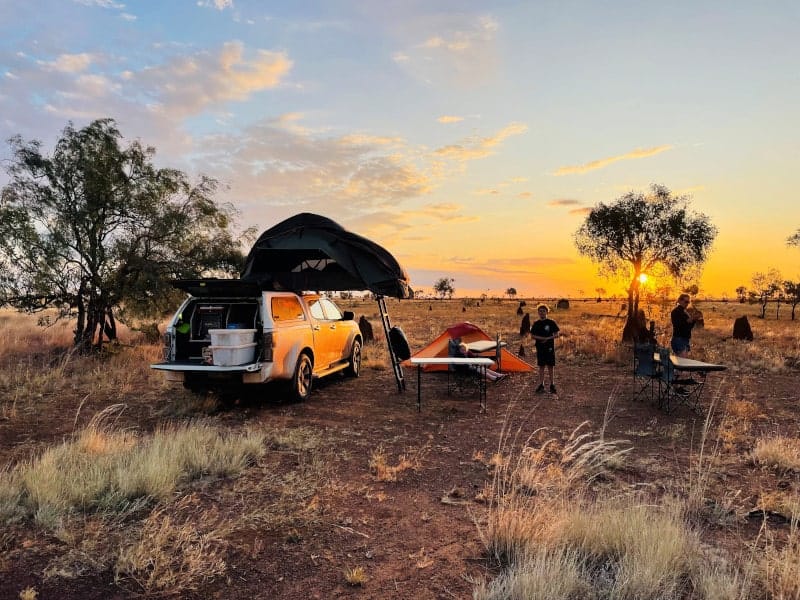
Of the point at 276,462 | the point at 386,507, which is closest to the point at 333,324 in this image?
the point at 276,462

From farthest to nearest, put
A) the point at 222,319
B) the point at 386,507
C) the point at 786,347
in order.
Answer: the point at 786,347
the point at 222,319
the point at 386,507

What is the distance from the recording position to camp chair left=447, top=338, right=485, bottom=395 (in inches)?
419

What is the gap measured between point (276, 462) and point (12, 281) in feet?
36.6

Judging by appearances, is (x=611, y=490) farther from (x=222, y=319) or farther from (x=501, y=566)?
(x=222, y=319)

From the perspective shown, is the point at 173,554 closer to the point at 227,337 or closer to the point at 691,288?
the point at 227,337

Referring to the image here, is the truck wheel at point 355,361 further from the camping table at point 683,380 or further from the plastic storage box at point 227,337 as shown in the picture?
the camping table at point 683,380

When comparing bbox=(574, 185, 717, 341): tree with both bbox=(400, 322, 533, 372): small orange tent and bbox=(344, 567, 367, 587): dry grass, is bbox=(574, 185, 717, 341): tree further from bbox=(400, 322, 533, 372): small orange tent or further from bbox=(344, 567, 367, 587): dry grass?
bbox=(344, 567, 367, 587): dry grass

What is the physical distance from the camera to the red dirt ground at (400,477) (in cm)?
349

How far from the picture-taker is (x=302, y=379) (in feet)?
30.2

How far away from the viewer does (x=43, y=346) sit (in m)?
15.9

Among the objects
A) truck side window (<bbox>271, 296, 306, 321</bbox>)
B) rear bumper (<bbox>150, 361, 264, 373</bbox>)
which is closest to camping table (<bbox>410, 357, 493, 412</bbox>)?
truck side window (<bbox>271, 296, 306, 321</bbox>)

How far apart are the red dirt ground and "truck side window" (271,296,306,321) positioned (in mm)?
1495

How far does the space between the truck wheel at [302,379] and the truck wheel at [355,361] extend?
2.40m

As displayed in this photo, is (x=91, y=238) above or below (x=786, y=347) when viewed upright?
above
